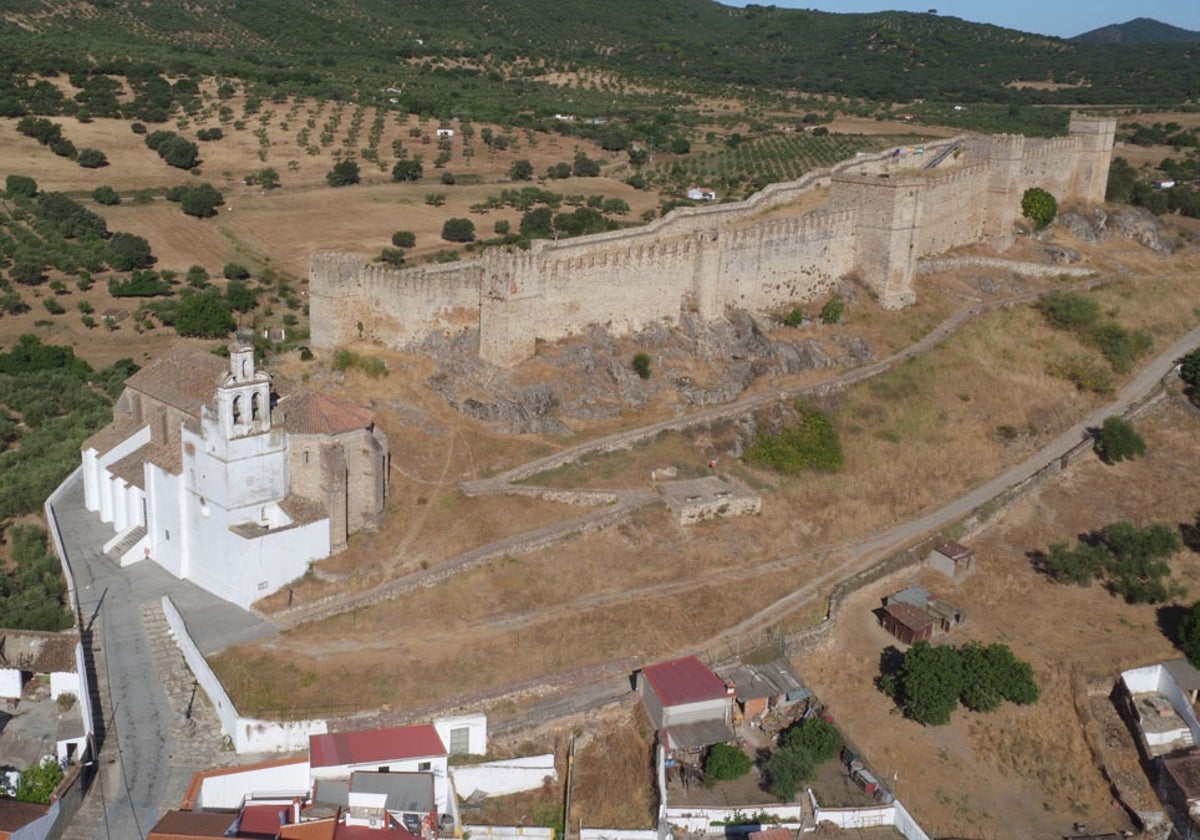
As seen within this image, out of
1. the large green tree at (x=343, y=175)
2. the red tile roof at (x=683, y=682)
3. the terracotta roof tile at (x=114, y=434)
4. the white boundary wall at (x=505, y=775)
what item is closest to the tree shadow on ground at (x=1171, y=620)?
the red tile roof at (x=683, y=682)

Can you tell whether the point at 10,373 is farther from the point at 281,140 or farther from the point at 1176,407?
the point at 1176,407

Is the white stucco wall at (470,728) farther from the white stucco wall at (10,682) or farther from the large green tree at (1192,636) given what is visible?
the large green tree at (1192,636)

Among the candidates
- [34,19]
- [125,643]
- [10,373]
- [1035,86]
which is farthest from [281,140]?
[1035,86]

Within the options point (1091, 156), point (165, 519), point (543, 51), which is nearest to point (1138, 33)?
point (543, 51)

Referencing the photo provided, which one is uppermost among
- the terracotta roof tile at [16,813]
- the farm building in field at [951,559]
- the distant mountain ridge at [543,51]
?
the distant mountain ridge at [543,51]

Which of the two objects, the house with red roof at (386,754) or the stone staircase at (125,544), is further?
the stone staircase at (125,544)
